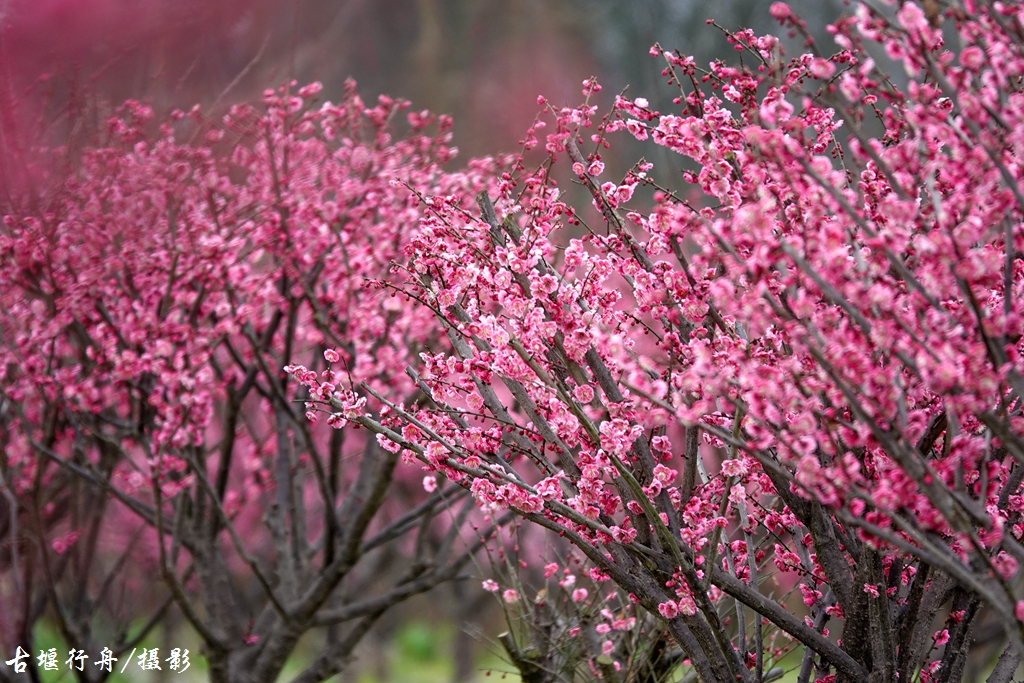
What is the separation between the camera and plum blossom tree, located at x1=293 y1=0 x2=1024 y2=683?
2.17m

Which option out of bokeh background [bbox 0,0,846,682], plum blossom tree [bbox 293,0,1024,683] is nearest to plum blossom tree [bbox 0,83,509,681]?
bokeh background [bbox 0,0,846,682]

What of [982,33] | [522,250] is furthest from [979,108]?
[522,250]

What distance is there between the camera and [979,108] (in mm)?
2162

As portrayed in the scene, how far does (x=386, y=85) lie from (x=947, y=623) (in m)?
14.4

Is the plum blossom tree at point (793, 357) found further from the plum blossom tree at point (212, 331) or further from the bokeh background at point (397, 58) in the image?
the bokeh background at point (397, 58)

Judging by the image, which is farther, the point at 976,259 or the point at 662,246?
the point at 662,246

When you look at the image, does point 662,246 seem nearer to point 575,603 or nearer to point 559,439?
point 559,439

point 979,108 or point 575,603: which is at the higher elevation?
point 979,108

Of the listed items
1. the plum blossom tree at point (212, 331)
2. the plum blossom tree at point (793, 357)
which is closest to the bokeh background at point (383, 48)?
the plum blossom tree at point (212, 331)

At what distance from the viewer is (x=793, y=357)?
248cm

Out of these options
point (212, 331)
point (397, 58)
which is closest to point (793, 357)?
point (212, 331)

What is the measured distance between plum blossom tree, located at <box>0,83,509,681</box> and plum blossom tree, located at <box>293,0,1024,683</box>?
213 cm

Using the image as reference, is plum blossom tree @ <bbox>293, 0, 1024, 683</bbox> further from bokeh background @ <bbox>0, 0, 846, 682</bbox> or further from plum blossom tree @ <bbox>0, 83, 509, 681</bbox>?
bokeh background @ <bbox>0, 0, 846, 682</bbox>

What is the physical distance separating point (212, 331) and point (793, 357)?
426 centimetres
